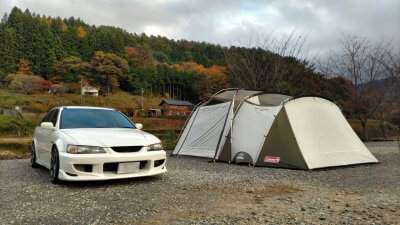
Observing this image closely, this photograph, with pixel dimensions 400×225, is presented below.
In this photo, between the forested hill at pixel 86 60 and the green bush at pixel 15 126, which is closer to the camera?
the green bush at pixel 15 126

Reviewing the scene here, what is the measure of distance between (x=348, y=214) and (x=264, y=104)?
536 centimetres

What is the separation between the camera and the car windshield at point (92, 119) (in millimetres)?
7066

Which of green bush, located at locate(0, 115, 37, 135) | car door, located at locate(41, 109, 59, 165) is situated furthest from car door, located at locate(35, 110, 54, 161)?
green bush, located at locate(0, 115, 37, 135)

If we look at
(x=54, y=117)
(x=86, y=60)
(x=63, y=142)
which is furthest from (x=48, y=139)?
(x=86, y=60)

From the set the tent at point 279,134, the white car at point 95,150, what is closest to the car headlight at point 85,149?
the white car at point 95,150

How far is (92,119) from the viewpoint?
7324mm

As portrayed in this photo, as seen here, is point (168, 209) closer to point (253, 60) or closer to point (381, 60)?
point (253, 60)

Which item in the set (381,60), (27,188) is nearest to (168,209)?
(27,188)

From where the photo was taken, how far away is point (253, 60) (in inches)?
799

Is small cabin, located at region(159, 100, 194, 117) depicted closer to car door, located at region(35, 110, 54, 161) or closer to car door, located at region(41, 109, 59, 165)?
car door, located at region(35, 110, 54, 161)

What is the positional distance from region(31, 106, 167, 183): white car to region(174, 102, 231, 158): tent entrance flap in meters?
3.24

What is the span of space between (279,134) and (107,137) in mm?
4397

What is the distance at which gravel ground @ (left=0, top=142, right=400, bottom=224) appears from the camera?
428 cm

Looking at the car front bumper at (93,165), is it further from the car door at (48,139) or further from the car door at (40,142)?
the car door at (40,142)
